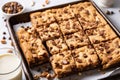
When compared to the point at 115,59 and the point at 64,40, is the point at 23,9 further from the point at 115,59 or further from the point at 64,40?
the point at 115,59

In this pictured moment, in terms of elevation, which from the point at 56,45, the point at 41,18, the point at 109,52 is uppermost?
the point at 41,18

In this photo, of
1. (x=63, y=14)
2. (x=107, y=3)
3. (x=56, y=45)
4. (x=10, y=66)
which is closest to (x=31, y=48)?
(x=56, y=45)

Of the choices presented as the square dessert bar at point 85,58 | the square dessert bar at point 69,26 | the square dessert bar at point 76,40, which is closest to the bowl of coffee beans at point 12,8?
the square dessert bar at point 69,26

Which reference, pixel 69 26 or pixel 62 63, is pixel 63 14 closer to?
pixel 69 26

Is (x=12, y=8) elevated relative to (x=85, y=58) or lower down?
elevated

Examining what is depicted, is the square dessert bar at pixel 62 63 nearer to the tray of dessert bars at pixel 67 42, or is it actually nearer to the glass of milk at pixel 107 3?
the tray of dessert bars at pixel 67 42

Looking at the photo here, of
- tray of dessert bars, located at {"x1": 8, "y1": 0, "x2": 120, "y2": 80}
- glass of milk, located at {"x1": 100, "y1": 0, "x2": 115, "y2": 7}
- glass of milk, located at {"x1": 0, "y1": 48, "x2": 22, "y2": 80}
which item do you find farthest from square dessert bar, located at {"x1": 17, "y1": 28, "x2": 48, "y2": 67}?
glass of milk, located at {"x1": 100, "y1": 0, "x2": 115, "y2": 7}

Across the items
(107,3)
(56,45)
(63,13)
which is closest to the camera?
(56,45)
